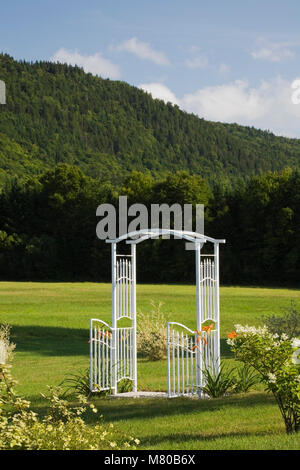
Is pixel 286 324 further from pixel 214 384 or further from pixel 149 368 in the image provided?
pixel 214 384

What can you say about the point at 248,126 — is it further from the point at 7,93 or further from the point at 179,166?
the point at 7,93

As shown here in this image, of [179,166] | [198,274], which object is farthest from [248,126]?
[198,274]

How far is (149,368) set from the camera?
559 inches

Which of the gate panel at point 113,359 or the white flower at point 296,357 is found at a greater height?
the white flower at point 296,357

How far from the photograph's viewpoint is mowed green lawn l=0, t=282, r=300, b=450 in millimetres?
7203

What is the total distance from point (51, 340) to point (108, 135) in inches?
2889

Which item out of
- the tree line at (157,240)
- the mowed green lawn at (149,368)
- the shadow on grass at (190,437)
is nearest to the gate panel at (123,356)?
the mowed green lawn at (149,368)

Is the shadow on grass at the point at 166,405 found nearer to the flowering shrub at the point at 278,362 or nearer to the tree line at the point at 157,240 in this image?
the flowering shrub at the point at 278,362

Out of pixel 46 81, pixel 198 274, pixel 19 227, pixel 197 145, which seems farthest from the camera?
pixel 46 81

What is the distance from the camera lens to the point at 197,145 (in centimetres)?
8644

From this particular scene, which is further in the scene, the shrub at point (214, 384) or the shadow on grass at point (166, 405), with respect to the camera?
the shrub at point (214, 384)

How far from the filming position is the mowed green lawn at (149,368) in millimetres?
7203
